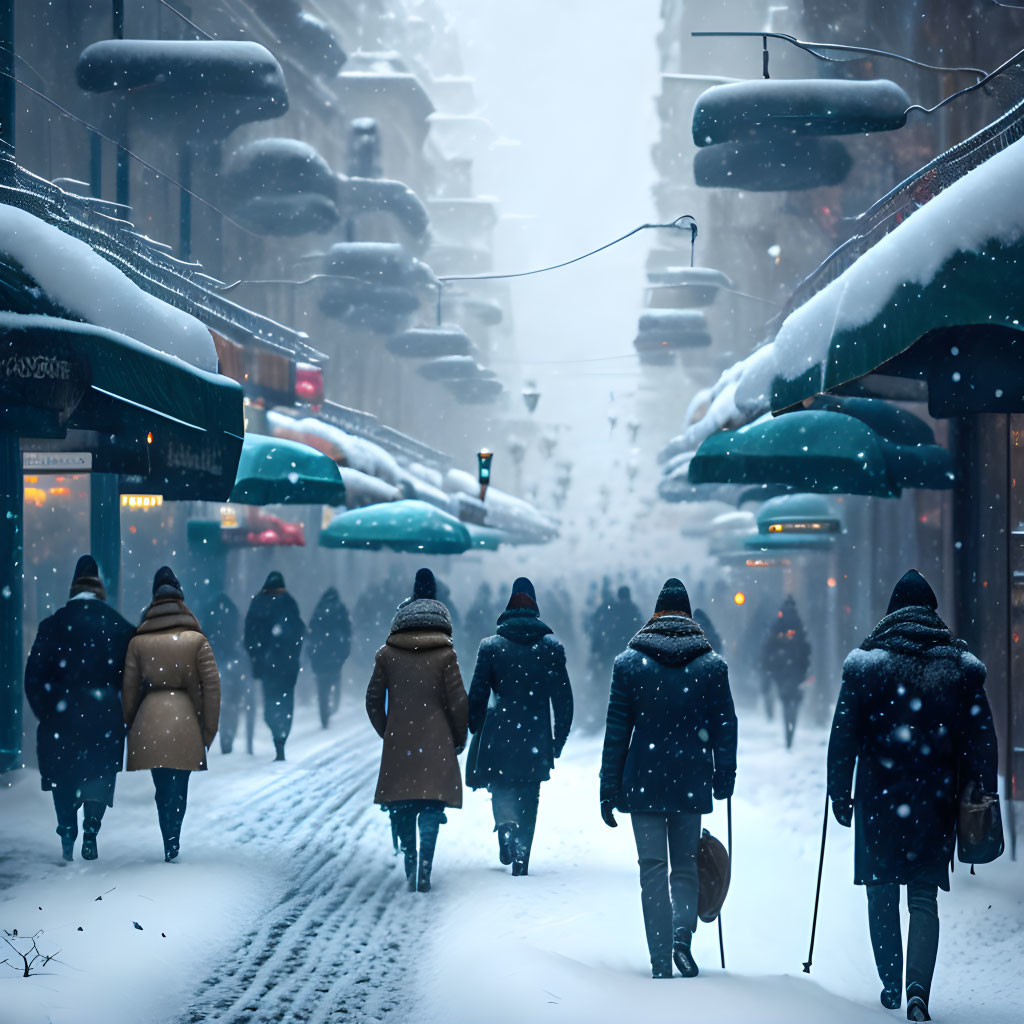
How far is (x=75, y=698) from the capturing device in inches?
333

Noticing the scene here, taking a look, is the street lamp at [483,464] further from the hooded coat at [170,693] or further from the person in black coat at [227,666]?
the hooded coat at [170,693]

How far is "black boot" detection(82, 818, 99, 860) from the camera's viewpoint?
8586 mm

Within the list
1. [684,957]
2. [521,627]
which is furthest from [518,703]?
[684,957]

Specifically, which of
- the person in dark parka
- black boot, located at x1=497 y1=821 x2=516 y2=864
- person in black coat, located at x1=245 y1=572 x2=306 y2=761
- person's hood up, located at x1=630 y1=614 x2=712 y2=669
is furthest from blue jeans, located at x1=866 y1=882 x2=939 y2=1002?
the person in dark parka

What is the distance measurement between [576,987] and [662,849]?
32.9 inches

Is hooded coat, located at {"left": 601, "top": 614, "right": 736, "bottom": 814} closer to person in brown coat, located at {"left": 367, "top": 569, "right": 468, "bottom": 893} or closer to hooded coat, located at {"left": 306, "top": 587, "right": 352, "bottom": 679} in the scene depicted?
person in brown coat, located at {"left": 367, "top": 569, "right": 468, "bottom": 893}

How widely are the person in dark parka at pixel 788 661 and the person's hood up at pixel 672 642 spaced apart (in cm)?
1027

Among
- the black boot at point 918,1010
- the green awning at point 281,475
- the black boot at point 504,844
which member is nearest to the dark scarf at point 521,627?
the black boot at point 504,844

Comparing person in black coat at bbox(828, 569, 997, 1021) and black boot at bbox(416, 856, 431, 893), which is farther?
black boot at bbox(416, 856, 431, 893)

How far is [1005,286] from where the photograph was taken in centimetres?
590

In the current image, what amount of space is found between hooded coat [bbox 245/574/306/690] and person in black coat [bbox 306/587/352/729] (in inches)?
135

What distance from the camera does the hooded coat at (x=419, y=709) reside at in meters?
8.02

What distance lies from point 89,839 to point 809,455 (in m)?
6.08

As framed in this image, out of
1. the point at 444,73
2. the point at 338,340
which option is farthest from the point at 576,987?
the point at 444,73
